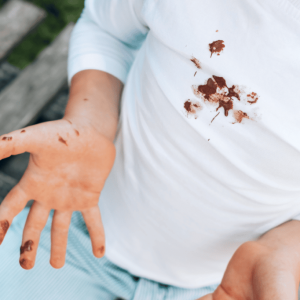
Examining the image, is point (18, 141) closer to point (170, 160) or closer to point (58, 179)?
point (58, 179)

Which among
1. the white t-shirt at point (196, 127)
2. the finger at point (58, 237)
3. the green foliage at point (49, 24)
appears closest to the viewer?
the white t-shirt at point (196, 127)

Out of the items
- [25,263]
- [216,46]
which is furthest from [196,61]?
[25,263]

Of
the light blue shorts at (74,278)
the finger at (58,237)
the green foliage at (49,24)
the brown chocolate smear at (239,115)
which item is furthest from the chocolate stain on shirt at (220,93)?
the green foliage at (49,24)

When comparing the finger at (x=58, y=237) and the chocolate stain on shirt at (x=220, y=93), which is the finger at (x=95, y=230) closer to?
the finger at (x=58, y=237)

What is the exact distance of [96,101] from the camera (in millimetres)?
506

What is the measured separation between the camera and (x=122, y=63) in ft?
1.92

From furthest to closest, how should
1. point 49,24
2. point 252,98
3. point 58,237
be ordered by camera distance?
1. point 49,24
2. point 58,237
3. point 252,98

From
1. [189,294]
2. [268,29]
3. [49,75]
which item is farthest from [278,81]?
[49,75]

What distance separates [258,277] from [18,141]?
0.37 metres

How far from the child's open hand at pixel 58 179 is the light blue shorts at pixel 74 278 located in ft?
0.41

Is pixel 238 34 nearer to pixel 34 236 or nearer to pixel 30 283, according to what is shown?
pixel 34 236

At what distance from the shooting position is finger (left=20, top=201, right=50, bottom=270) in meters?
0.42

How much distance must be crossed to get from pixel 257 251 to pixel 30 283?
0.43 m

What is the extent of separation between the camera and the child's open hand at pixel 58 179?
38 cm
